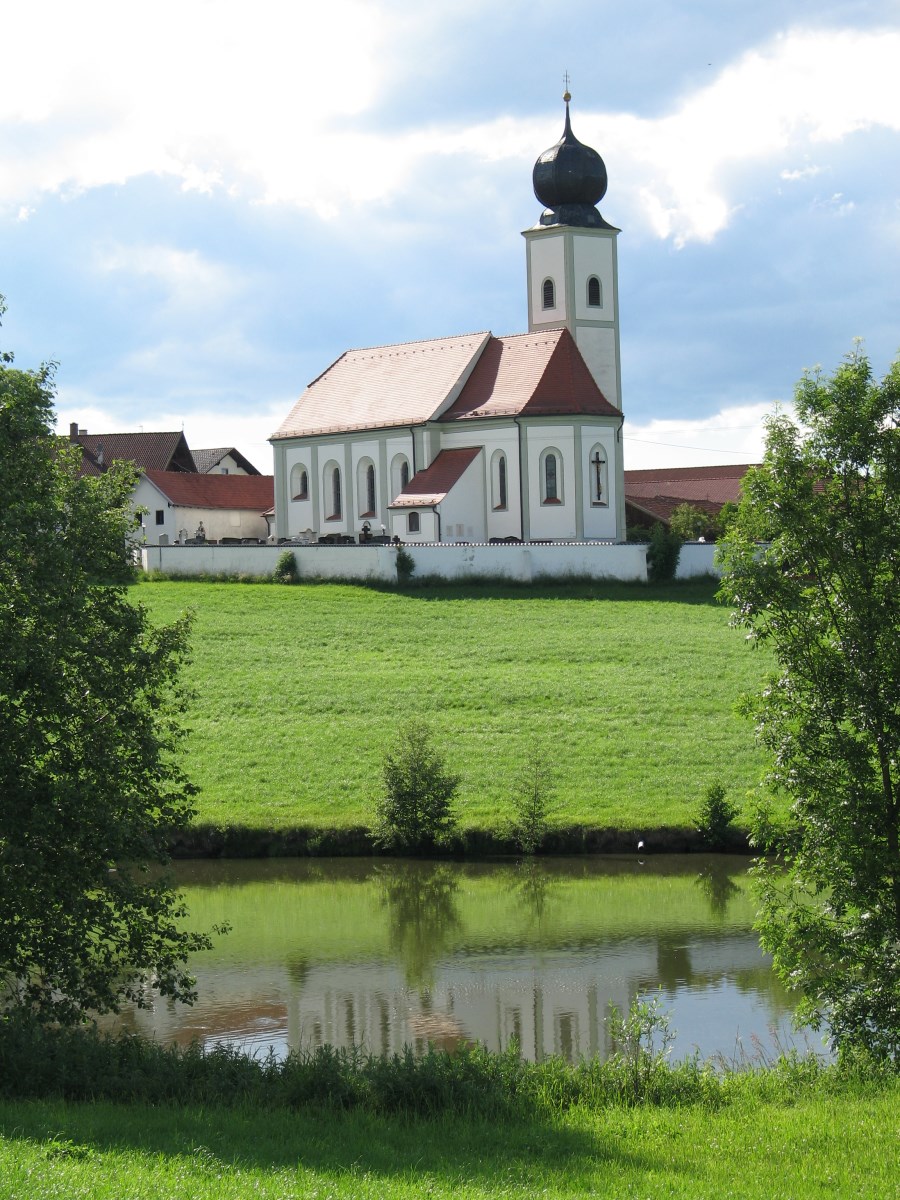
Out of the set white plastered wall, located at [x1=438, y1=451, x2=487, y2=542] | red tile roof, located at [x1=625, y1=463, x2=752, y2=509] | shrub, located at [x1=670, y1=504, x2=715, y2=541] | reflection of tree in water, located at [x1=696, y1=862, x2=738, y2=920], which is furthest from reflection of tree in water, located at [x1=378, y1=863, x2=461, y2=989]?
red tile roof, located at [x1=625, y1=463, x2=752, y2=509]

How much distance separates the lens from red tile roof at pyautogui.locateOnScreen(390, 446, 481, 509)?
5659 centimetres

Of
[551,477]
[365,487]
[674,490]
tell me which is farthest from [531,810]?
[674,490]

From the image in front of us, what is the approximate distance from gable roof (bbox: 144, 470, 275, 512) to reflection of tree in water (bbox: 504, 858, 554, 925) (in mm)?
44706

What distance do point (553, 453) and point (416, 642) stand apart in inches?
638

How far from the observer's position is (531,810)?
89.9ft

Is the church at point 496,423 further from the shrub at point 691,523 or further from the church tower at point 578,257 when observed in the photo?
the shrub at point 691,523

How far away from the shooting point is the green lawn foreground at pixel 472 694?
97.3ft

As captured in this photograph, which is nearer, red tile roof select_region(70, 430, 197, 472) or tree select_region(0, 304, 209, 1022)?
tree select_region(0, 304, 209, 1022)

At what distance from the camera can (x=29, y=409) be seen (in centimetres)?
1368

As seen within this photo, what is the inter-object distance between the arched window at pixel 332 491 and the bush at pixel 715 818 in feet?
127

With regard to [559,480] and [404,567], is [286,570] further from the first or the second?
[559,480]

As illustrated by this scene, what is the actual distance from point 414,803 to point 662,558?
84.7 ft

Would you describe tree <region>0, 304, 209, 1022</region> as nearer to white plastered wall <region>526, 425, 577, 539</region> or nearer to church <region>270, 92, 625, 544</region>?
church <region>270, 92, 625, 544</region>

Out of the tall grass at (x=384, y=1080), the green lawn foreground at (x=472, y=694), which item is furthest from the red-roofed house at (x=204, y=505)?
the tall grass at (x=384, y=1080)
